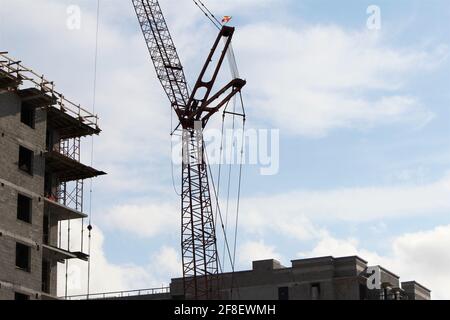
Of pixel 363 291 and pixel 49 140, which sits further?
pixel 363 291

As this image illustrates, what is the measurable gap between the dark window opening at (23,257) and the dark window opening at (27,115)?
1034cm

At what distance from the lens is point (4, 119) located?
255ft

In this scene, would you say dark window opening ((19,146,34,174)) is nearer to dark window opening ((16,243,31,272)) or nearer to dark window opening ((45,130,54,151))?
dark window opening ((45,130,54,151))

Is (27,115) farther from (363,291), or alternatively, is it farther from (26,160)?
(363,291)

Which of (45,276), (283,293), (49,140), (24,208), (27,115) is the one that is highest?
(27,115)

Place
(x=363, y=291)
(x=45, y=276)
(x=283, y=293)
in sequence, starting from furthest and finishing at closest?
(x=283, y=293) → (x=363, y=291) → (x=45, y=276)

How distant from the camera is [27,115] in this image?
82000 mm

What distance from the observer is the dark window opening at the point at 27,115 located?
81.4m

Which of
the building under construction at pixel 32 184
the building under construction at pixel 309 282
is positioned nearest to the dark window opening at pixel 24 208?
the building under construction at pixel 32 184

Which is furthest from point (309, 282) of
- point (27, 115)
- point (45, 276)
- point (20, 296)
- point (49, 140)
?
point (20, 296)

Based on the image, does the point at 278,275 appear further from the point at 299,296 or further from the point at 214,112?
the point at 214,112

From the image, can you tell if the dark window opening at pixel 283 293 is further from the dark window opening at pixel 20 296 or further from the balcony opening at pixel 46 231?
the dark window opening at pixel 20 296

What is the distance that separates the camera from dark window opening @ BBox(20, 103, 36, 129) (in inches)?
3206

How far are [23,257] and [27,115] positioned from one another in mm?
12008
